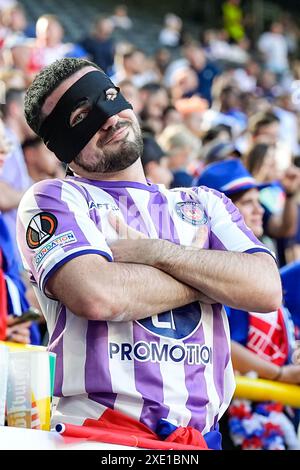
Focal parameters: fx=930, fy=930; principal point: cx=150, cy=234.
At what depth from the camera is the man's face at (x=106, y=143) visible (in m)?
3.11

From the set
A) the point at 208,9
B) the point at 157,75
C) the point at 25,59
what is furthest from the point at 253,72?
the point at 25,59

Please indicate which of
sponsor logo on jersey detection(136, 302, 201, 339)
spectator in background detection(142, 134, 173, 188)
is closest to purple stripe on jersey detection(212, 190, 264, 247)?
sponsor logo on jersey detection(136, 302, 201, 339)

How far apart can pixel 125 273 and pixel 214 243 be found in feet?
1.38

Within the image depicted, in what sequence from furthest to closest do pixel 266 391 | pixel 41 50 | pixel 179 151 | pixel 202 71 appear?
1. pixel 202 71
2. pixel 41 50
3. pixel 179 151
4. pixel 266 391

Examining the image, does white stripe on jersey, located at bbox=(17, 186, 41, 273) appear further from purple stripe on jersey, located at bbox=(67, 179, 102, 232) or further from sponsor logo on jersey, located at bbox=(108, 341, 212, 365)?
sponsor logo on jersey, located at bbox=(108, 341, 212, 365)

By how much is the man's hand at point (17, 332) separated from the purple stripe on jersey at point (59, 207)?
1568 millimetres

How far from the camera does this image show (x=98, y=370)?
9.12 ft

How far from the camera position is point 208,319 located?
297 cm

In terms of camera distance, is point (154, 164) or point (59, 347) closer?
point (59, 347)

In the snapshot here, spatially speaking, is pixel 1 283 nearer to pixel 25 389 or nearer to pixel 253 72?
pixel 25 389

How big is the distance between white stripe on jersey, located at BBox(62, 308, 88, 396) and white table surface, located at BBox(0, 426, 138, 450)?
0.79 feet

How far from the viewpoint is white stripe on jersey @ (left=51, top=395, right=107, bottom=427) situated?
110 inches

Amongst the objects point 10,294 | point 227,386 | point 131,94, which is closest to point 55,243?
point 227,386

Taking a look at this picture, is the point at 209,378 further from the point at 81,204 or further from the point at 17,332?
the point at 17,332
